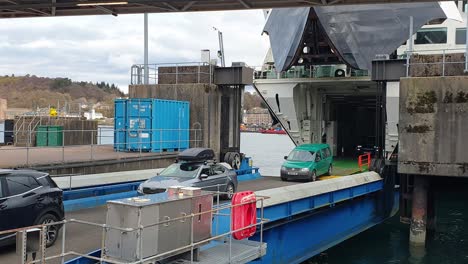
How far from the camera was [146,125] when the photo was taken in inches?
955

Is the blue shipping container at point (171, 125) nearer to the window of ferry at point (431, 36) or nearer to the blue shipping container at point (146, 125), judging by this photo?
the blue shipping container at point (146, 125)

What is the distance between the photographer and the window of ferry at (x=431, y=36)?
32781 millimetres

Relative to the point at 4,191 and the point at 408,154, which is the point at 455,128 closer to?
the point at 408,154

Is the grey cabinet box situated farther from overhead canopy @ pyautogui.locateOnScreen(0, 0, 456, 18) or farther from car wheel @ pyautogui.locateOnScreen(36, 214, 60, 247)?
overhead canopy @ pyautogui.locateOnScreen(0, 0, 456, 18)

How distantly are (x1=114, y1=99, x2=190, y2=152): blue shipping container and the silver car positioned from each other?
8.78m

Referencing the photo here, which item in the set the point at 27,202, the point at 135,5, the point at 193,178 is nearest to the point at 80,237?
the point at 27,202

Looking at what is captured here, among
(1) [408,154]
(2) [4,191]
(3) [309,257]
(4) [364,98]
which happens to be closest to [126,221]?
(2) [4,191]

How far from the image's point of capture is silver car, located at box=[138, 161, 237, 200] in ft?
45.5

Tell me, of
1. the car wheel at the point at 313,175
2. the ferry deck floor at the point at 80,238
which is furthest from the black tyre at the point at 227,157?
the ferry deck floor at the point at 80,238

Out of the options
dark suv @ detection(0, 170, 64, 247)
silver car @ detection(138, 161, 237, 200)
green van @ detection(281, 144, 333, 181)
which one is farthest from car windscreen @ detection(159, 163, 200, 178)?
green van @ detection(281, 144, 333, 181)

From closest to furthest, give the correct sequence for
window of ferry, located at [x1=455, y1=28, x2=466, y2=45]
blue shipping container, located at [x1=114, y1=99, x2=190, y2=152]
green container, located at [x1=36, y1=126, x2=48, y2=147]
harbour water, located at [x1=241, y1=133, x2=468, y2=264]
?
harbour water, located at [x1=241, y1=133, x2=468, y2=264]
blue shipping container, located at [x1=114, y1=99, x2=190, y2=152]
green container, located at [x1=36, y1=126, x2=48, y2=147]
window of ferry, located at [x1=455, y1=28, x2=466, y2=45]

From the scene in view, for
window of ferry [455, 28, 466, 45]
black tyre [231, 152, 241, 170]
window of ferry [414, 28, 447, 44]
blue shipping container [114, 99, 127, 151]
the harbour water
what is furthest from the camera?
window of ferry [414, 28, 447, 44]

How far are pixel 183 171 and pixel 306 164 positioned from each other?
9.16m

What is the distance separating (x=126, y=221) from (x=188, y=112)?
19.0 meters
